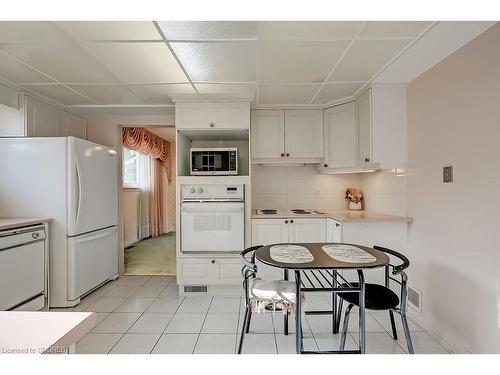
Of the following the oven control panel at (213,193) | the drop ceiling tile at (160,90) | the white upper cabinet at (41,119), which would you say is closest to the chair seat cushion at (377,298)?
the oven control panel at (213,193)

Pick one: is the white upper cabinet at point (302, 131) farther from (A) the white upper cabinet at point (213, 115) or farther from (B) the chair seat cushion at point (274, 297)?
(B) the chair seat cushion at point (274, 297)

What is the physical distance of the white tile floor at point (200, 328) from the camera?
1.97m

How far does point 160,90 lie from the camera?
2762 mm

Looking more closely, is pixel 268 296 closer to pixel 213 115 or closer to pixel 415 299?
pixel 415 299

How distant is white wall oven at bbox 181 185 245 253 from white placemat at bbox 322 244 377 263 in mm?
1138

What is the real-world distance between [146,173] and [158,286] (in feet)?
11.2

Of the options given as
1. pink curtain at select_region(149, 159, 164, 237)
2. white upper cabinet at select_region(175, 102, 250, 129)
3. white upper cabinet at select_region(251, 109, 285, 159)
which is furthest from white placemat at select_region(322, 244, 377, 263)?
pink curtain at select_region(149, 159, 164, 237)

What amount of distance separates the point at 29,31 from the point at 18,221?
156 cm

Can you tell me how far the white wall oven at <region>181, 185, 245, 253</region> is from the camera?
2910 millimetres

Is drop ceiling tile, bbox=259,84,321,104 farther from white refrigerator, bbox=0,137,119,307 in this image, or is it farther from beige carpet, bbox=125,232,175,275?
beige carpet, bbox=125,232,175,275

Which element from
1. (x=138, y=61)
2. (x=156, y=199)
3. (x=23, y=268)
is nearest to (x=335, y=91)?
(x=138, y=61)

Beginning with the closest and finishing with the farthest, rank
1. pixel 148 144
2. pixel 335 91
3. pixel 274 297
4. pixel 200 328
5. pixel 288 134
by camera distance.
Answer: pixel 274 297
pixel 200 328
pixel 335 91
pixel 288 134
pixel 148 144

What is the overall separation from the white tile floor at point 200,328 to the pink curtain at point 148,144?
2.58 meters
